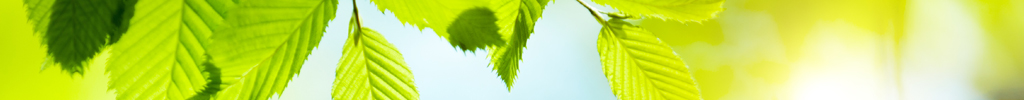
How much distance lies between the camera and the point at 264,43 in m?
0.06

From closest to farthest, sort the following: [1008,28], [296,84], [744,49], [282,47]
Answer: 1. [282,47]
2. [296,84]
3. [1008,28]
4. [744,49]

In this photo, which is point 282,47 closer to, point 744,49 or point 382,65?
point 382,65

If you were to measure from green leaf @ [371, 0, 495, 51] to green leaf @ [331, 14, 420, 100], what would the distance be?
11 millimetres

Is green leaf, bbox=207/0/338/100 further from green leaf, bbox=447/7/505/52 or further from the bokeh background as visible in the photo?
the bokeh background

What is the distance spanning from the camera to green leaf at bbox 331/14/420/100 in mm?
80

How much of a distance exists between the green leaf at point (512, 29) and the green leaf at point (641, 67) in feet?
Answer: 0.08

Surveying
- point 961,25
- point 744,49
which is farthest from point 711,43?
point 961,25

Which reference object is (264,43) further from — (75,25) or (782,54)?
(782,54)

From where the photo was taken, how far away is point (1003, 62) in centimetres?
78

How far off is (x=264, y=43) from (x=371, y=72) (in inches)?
0.8

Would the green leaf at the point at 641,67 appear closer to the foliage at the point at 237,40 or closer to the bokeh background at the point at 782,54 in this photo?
the foliage at the point at 237,40

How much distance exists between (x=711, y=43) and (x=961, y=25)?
36 cm

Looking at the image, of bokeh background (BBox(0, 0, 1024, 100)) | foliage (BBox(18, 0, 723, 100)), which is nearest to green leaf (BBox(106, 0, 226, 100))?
foliage (BBox(18, 0, 723, 100))

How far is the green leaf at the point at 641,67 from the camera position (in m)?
0.10
